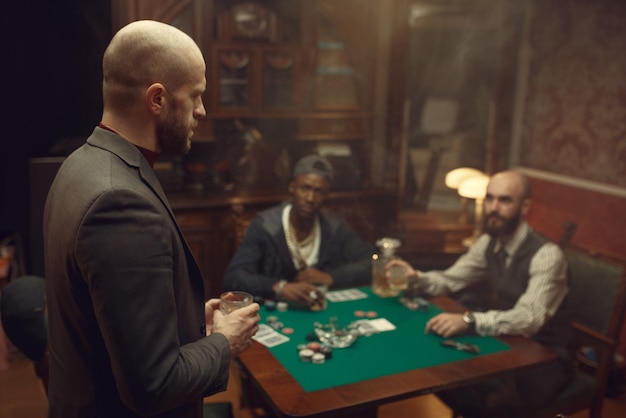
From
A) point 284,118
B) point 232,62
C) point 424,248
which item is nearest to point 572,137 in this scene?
point 424,248

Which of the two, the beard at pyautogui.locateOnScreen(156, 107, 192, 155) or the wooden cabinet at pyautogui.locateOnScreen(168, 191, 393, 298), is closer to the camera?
the beard at pyautogui.locateOnScreen(156, 107, 192, 155)

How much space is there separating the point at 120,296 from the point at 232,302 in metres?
0.62

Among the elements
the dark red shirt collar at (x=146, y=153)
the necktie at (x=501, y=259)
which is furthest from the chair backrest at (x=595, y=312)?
the dark red shirt collar at (x=146, y=153)

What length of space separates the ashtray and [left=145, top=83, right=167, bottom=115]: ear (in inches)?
43.0

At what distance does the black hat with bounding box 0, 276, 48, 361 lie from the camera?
198 centimetres

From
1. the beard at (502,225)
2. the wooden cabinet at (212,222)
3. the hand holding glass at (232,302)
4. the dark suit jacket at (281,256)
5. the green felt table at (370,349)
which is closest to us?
the hand holding glass at (232,302)

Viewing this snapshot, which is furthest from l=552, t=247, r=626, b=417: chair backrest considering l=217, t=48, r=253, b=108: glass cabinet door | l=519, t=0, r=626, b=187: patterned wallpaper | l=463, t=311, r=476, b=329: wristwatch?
l=217, t=48, r=253, b=108: glass cabinet door

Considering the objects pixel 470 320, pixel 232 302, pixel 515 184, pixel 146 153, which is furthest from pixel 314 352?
pixel 515 184

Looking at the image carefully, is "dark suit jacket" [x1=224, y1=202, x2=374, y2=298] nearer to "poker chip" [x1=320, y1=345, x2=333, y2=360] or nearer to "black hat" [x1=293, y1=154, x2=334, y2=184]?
"black hat" [x1=293, y1=154, x2=334, y2=184]

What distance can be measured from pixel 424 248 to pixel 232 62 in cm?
193

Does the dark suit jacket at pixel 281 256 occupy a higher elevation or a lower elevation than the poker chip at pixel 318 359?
higher

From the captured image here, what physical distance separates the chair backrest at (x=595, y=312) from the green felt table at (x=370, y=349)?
0.64 metres

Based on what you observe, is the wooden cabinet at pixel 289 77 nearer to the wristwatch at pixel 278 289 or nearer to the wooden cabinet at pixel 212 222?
the wooden cabinet at pixel 212 222

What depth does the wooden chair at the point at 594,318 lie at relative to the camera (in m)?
2.48
